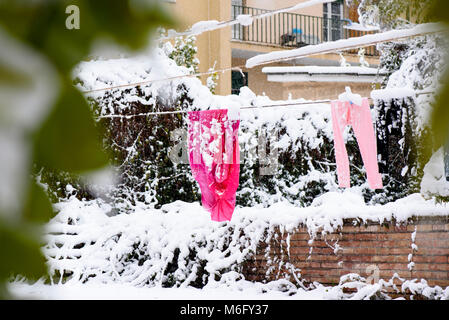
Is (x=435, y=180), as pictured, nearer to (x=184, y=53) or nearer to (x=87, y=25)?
(x=184, y=53)

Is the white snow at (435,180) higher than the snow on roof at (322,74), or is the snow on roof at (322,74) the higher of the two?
the snow on roof at (322,74)

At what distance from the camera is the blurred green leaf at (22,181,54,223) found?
0.88ft

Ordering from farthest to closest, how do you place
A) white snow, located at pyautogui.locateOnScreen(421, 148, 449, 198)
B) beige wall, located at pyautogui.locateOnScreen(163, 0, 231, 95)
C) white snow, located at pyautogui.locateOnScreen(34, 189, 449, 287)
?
beige wall, located at pyautogui.locateOnScreen(163, 0, 231, 95) < white snow, located at pyautogui.locateOnScreen(34, 189, 449, 287) < white snow, located at pyautogui.locateOnScreen(421, 148, 449, 198)

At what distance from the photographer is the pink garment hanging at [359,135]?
16.5 feet

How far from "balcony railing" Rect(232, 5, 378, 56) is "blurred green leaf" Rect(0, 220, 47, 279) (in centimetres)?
1116

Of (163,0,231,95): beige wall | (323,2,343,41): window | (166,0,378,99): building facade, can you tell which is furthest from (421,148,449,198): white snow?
(323,2,343,41): window

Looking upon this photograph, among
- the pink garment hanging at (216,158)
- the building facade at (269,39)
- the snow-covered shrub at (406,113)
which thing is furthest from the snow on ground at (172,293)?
the building facade at (269,39)

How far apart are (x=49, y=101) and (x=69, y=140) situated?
0.06 feet

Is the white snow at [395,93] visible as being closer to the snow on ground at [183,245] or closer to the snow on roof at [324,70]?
the snow on ground at [183,245]

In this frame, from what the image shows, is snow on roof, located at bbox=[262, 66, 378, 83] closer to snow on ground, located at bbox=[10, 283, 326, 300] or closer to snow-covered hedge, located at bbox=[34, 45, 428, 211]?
snow-covered hedge, located at bbox=[34, 45, 428, 211]

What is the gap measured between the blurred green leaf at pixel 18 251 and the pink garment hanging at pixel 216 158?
5228 mm

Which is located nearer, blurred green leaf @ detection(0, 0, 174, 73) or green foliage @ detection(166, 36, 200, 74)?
blurred green leaf @ detection(0, 0, 174, 73)

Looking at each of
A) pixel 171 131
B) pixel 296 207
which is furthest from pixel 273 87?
pixel 296 207

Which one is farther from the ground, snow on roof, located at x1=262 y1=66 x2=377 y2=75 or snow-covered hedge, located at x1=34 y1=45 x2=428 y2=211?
snow on roof, located at x1=262 y1=66 x2=377 y2=75
